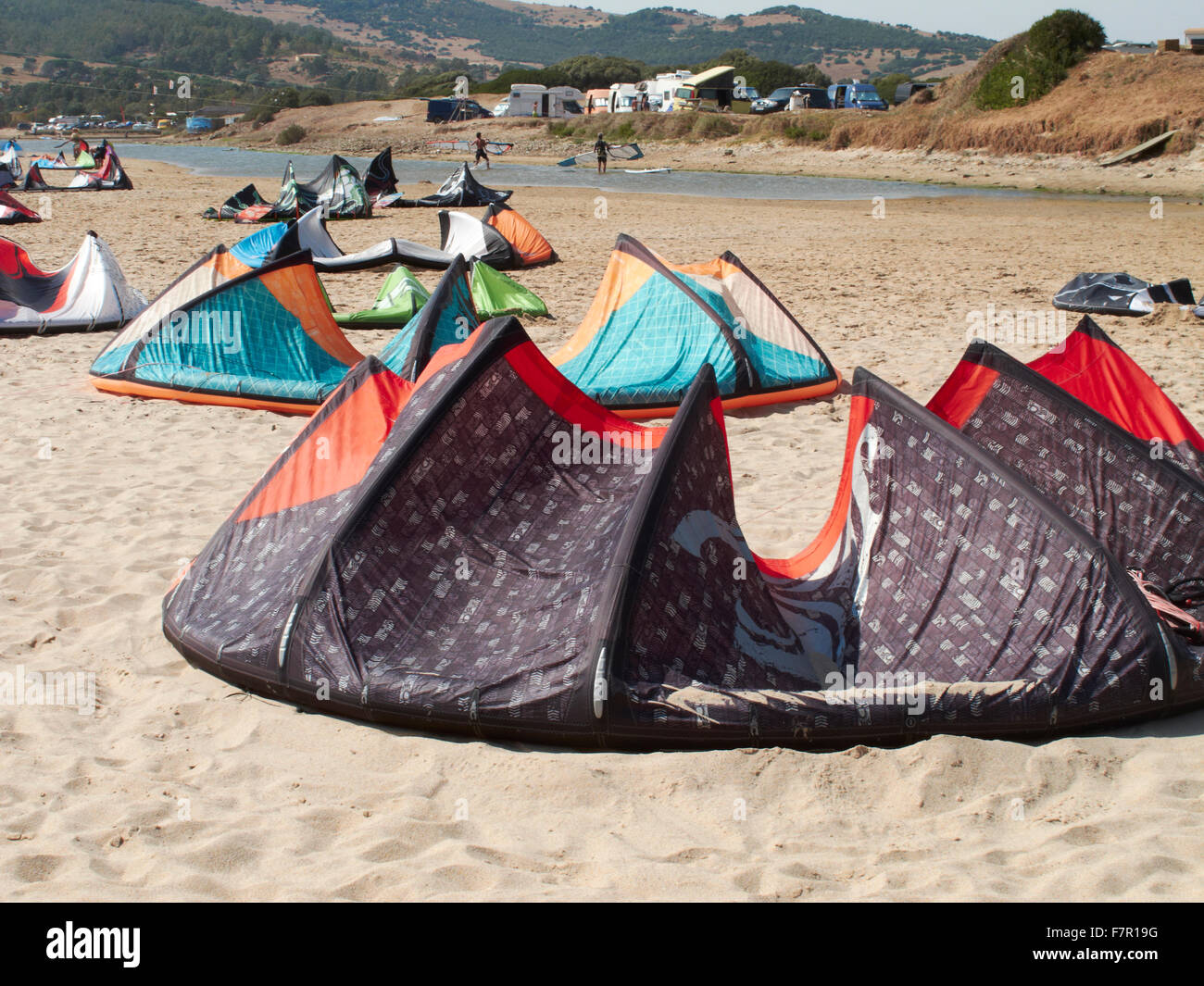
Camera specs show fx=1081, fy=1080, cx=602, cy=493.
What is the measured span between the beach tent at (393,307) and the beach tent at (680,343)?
3161mm

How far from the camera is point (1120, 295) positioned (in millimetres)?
11602

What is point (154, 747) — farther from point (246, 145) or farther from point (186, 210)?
point (246, 145)

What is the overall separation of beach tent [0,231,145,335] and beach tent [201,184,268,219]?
10124 mm

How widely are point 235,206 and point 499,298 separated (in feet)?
40.6

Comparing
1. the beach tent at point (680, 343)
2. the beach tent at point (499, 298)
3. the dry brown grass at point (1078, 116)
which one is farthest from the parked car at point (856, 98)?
the beach tent at point (680, 343)

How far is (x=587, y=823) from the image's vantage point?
131 inches

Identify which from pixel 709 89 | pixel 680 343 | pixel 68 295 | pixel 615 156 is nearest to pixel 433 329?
pixel 680 343

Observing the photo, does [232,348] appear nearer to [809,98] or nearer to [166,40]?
[809,98]

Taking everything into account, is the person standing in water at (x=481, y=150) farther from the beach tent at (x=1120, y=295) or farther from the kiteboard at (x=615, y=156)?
the beach tent at (x=1120, y=295)

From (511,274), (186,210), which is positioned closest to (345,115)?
(186,210)

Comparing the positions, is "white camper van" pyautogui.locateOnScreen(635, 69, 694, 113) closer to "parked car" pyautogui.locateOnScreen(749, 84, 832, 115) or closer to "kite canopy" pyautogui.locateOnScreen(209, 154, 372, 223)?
"parked car" pyautogui.locateOnScreen(749, 84, 832, 115)

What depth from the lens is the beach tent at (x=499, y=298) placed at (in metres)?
11.5

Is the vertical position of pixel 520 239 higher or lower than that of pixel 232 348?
higher

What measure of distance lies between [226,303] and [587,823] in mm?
6756
